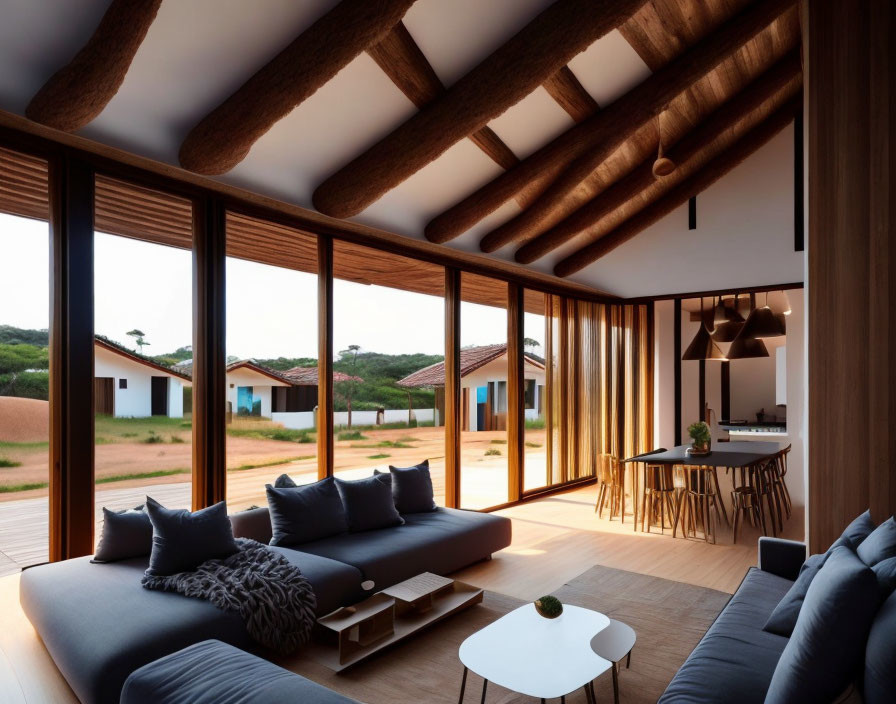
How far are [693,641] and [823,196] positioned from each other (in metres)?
2.66

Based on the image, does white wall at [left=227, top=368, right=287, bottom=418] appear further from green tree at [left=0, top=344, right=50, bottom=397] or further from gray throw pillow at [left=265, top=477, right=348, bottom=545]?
green tree at [left=0, top=344, right=50, bottom=397]

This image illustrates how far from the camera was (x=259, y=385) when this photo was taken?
498 centimetres

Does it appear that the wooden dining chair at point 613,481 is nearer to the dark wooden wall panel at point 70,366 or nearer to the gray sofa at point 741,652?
the gray sofa at point 741,652

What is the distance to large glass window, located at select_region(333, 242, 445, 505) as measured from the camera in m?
5.77

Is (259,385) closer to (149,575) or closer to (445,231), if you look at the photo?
(149,575)

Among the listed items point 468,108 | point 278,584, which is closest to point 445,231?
point 468,108

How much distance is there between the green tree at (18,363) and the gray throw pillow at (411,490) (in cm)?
270

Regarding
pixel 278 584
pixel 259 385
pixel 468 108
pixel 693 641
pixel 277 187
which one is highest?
pixel 468 108

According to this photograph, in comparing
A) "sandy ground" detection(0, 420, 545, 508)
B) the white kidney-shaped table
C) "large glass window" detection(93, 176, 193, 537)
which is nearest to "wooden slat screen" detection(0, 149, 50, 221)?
"large glass window" detection(93, 176, 193, 537)

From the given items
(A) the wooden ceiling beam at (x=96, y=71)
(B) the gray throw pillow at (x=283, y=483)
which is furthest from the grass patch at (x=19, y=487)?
(A) the wooden ceiling beam at (x=96, y=71)

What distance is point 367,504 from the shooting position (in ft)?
15.8

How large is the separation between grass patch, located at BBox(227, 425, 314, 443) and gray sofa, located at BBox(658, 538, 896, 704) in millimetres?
3431

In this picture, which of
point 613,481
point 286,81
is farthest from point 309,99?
point 613,481

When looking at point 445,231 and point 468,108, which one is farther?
point 445,231
